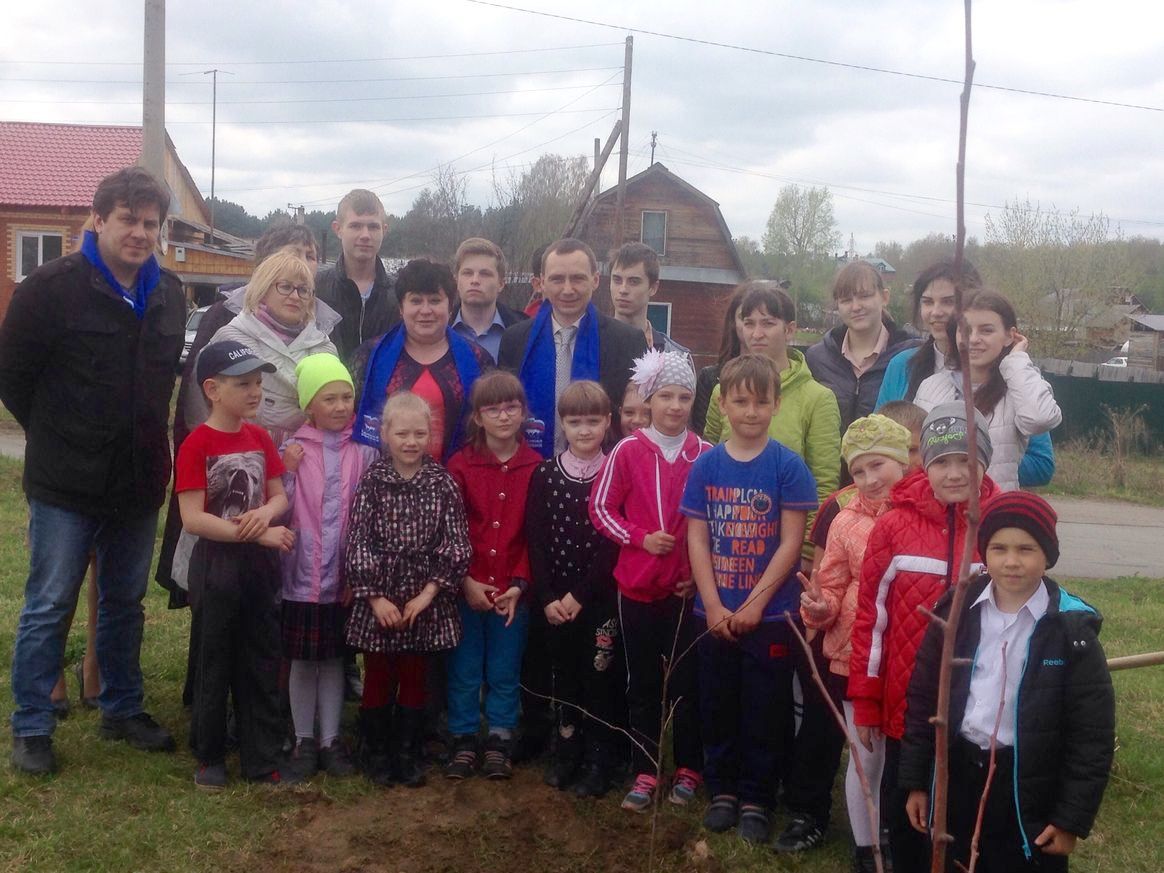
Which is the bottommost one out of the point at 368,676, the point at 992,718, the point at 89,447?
the point at 368,676

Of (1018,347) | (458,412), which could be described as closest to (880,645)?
(1018,347)

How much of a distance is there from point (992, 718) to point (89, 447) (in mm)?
3358

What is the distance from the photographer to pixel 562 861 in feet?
12.2

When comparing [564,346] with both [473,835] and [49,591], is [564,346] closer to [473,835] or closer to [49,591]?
[473,835]

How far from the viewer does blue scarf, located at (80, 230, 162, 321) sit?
13.7 ft

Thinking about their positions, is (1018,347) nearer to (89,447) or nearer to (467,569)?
(467,569)

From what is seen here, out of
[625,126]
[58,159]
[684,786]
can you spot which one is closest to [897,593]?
[684,786]

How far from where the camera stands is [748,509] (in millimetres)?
4004

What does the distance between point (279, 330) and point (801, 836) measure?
9.58ft

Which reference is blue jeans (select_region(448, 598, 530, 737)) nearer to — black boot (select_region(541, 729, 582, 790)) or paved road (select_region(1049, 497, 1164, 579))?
black boot (select_region(541, 729, 582, 790))

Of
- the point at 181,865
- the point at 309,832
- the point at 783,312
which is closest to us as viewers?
the point at 181,865

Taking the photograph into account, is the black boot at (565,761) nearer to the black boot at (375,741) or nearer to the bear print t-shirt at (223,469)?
the black boot at (375,741)

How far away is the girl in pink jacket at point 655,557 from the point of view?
13.8ft

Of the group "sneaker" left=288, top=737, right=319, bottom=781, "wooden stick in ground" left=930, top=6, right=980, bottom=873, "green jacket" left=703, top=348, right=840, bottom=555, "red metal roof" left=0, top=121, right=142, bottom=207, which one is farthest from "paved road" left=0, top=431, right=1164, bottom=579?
"red metal roof" left=0, top=121, right=142, bottom=207
